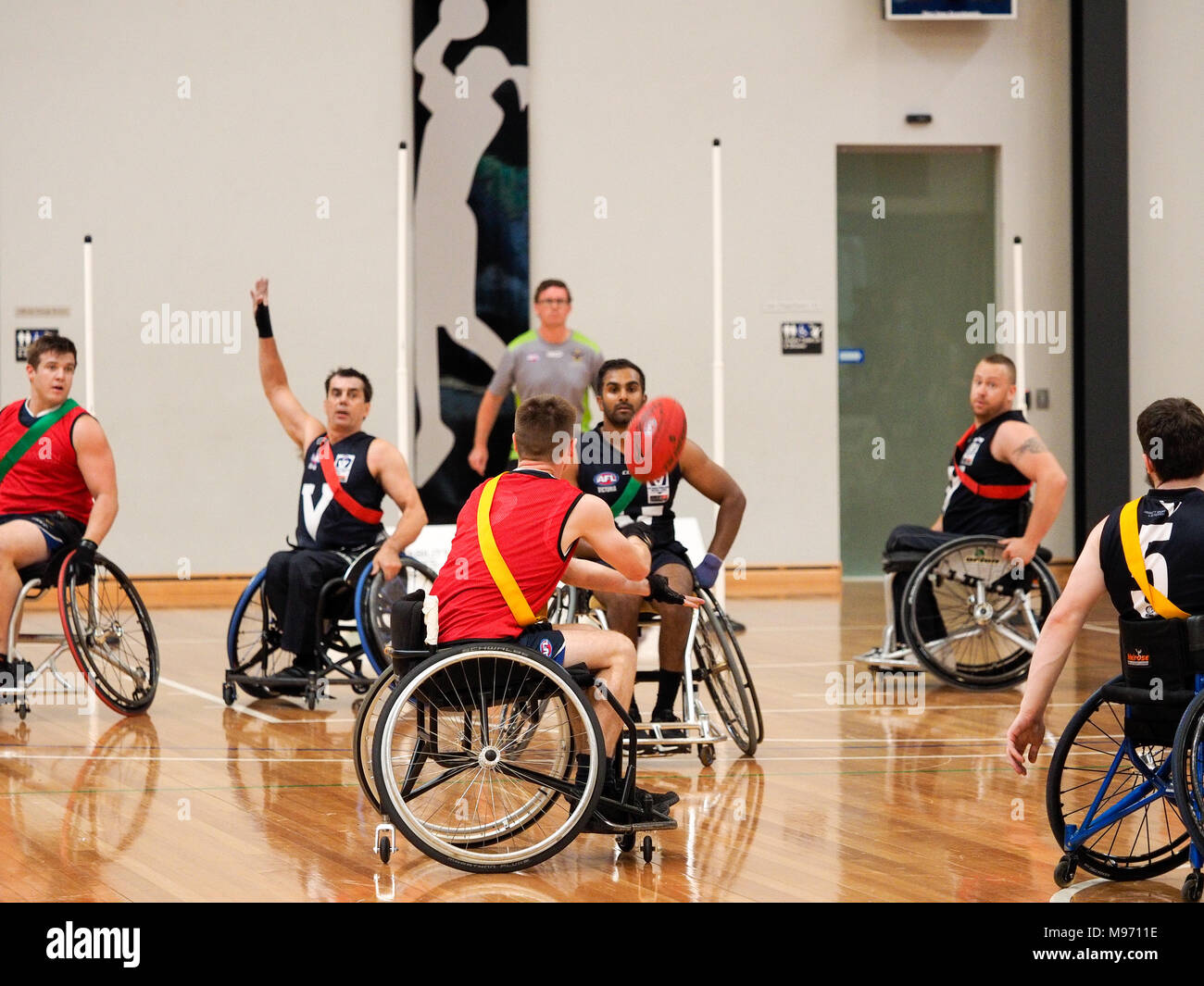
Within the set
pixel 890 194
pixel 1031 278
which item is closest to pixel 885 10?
pixel 890 194

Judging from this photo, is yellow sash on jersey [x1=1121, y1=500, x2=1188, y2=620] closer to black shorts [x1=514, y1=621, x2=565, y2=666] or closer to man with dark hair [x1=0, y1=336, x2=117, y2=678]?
black shorts [x1=514, y1=621, x2=565, y2=666]

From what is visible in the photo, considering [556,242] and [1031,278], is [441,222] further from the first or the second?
[1031,278]

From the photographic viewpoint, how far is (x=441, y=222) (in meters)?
9.18

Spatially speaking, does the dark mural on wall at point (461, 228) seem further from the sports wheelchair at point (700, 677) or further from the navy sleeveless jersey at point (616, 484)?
the navy sleeveless jersey at point (616, 484)

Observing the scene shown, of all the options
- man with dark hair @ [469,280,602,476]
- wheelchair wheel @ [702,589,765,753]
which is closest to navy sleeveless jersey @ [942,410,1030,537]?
wheelchair wheel @ [702,589,765,753]

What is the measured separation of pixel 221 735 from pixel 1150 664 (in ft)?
10.0

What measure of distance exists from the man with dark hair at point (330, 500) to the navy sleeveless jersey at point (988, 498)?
2.00 meters

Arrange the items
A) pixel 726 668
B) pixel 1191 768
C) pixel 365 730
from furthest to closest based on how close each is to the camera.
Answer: pixel 726 668 < pixel 365 730 < pixel 1191 768

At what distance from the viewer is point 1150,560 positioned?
119 inches

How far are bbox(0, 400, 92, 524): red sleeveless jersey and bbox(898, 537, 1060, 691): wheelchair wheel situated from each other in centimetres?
294

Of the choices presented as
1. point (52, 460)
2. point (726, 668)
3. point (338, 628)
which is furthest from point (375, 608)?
point (726, 668)

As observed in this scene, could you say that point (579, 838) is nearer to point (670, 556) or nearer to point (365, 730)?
point (365, 730)

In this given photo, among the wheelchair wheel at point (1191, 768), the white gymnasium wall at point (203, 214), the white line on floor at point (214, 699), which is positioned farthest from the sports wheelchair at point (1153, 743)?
the white gymnasium wall at point (203, 214)

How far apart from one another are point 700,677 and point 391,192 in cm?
554
